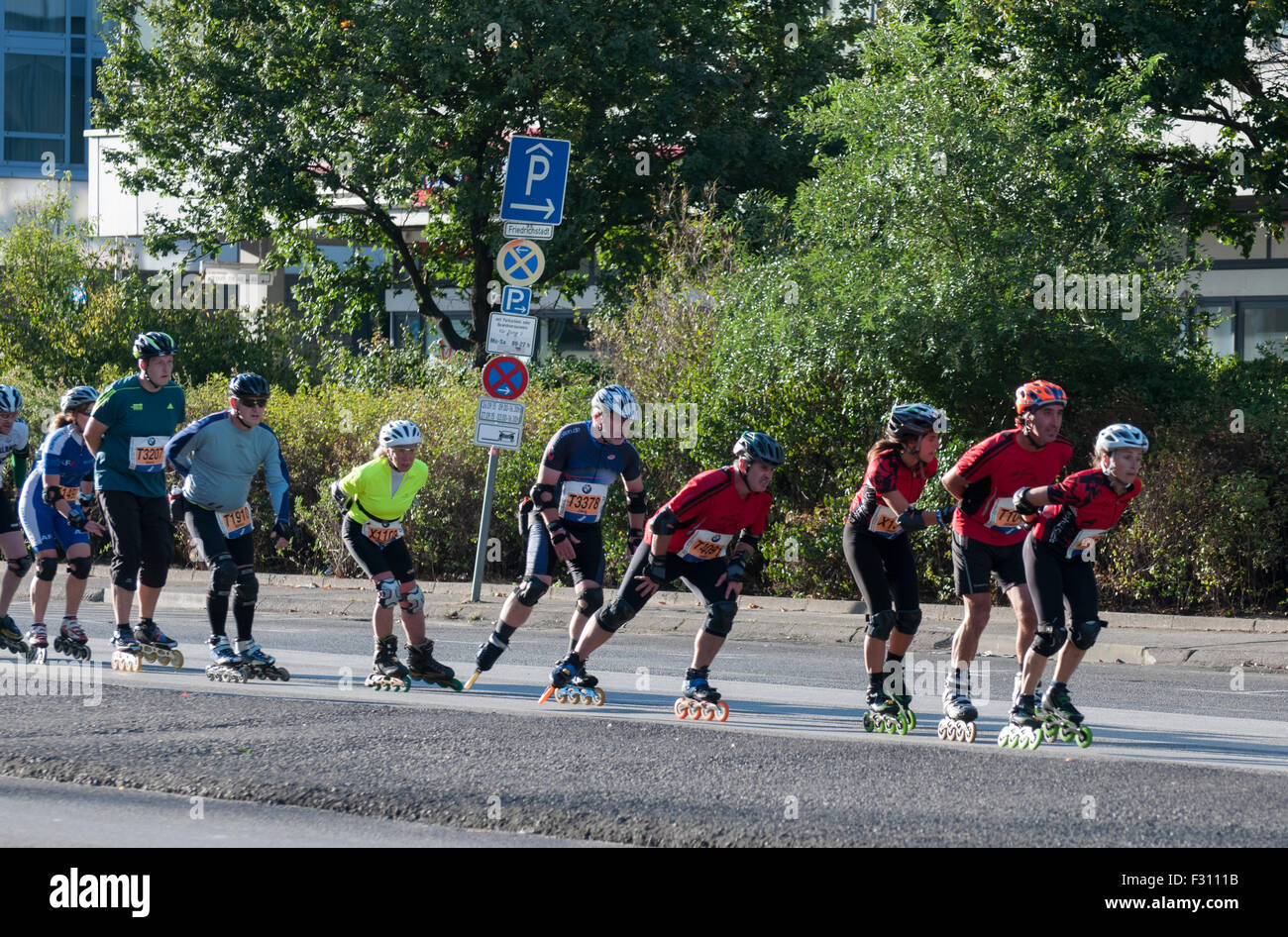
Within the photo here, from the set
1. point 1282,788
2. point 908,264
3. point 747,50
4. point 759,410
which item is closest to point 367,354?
point 747,50

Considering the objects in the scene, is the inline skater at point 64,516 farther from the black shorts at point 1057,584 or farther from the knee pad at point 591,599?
the black shorts at point 1057,584

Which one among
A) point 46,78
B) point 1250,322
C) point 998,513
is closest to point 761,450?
point 998,513

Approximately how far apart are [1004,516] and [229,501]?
15.7 ft

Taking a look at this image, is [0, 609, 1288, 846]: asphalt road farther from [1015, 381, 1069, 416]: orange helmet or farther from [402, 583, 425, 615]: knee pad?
[1015, 381, 1069, 416]: orange helmet

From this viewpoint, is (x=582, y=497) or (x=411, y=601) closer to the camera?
(x=582, y=497)

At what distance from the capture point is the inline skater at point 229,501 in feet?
31.8

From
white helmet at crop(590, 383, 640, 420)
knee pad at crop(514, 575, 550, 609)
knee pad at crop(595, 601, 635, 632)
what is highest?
white helmet at crop(590, 383, 640, 420)

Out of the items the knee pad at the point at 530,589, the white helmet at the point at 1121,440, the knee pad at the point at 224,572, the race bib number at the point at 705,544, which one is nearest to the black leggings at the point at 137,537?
the knee pad at the point at 224,572

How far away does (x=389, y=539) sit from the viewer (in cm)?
943

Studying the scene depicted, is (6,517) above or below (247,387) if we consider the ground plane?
below

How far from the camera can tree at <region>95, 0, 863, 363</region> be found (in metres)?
23.0

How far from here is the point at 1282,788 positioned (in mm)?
6609

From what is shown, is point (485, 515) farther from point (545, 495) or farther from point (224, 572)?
point (545, 495)

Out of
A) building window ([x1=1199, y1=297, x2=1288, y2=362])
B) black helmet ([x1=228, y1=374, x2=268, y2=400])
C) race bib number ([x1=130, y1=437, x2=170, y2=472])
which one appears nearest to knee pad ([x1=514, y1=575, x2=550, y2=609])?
black helmet ([x1=228, y1=374, x2=268, y2=400])
